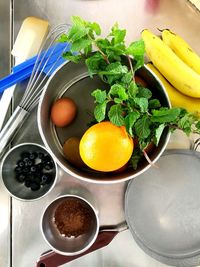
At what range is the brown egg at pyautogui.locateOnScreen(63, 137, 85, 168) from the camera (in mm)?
591

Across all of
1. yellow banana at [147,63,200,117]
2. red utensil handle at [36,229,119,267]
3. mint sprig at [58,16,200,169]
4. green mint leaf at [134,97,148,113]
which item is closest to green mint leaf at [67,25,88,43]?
mint sprig at [58,16,200,169]

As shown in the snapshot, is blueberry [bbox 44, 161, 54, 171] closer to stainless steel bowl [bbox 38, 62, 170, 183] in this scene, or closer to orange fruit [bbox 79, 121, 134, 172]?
stainless steel bowl [bbox 38, 62, 170, 183]

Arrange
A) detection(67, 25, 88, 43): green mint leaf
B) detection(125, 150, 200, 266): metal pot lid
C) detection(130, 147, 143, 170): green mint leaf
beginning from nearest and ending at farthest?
detection(67, 25, 88, 43): green mint leaf < detection(130, 147, 143, 170): green mint leaf < detection(125, 150, 200, 266): metal pot lid

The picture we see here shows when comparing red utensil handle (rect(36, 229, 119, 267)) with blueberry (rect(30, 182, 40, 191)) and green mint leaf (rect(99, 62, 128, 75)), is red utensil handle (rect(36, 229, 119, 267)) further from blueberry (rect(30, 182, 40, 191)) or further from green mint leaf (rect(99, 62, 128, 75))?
green mint leaf (rect(99, 62, 128, 75))

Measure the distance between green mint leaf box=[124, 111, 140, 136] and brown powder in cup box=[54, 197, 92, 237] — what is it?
8.3 inches

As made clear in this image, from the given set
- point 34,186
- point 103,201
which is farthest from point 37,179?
point 103,201

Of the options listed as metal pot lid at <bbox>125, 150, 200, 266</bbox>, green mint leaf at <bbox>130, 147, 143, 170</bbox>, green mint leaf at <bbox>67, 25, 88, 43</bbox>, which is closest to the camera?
green mint leaf at <bbox>67, 25, 88, 43</bbox>

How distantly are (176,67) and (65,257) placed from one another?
1.19 ft

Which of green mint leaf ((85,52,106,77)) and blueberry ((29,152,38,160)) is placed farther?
blueberry ((29,152,38,160))

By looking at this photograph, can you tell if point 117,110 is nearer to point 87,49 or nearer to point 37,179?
point 87,49

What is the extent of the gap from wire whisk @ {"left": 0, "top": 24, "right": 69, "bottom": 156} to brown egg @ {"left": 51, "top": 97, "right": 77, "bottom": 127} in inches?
2.9

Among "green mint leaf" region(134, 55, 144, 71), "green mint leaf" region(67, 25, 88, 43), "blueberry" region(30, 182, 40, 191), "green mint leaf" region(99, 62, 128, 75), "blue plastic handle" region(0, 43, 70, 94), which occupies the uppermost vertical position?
"blue plastic handle" region(0, 43, 70, 94)

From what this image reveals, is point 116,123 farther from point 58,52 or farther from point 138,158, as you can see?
point 58,52

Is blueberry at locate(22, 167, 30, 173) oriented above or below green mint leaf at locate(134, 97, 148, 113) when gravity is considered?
above
